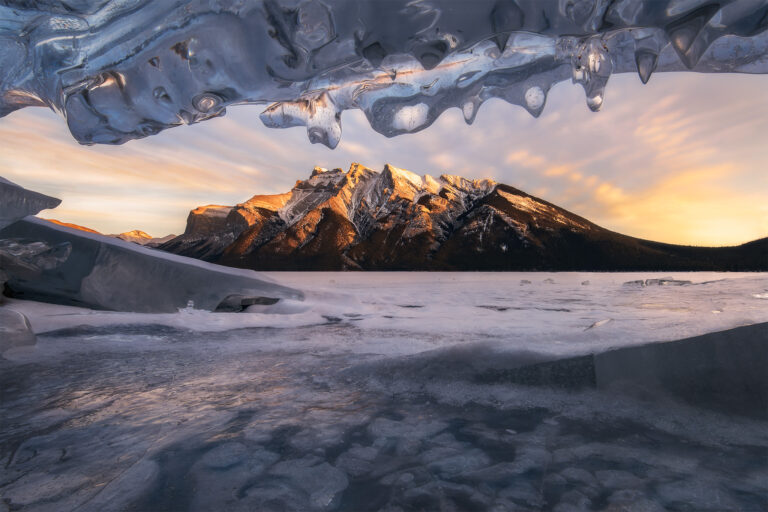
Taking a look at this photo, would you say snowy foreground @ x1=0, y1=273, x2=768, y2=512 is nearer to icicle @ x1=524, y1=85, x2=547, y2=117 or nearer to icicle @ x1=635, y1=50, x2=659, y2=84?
icicle @ x1=635, y1=50, x2=659, y2=84

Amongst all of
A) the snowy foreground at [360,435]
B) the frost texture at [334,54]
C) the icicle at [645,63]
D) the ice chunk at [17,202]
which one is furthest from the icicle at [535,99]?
the ice chunk at [17,202]

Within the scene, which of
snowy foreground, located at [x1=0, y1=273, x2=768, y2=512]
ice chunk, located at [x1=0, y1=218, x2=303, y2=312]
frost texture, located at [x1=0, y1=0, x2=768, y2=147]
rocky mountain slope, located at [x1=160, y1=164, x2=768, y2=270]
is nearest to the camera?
snowy foreground, located at [x1=0, y1=273, x2=768, y2=512]

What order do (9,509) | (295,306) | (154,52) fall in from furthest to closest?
(295,306)
(154,52)
(9,509)

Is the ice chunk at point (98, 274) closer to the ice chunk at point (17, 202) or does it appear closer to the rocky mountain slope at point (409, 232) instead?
the ice chunk at point (17, 202)

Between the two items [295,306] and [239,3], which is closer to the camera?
[239,3]

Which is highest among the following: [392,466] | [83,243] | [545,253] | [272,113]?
[545,253]

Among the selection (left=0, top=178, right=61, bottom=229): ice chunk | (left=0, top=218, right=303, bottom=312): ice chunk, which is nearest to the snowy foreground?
(left=0, top=218, right=303, bottom=312): ice chunk

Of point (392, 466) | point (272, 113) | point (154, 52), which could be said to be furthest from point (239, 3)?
point (392, 466)

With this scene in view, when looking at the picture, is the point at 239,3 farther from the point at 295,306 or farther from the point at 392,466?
the point at 295,306
